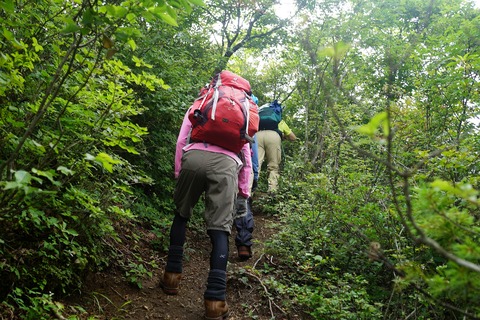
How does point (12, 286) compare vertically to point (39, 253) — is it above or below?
below

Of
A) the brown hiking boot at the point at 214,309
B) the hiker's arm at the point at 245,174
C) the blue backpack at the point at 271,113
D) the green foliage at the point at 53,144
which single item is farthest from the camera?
the blue backpack at the point at 271,113

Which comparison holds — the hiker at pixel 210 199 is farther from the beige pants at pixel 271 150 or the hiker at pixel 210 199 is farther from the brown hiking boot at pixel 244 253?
the beige pants at pixel 271 150

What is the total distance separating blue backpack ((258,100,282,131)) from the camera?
25.3ft

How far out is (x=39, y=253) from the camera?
9.07ft

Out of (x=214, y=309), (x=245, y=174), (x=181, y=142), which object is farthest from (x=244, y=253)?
(x=181, y=142)

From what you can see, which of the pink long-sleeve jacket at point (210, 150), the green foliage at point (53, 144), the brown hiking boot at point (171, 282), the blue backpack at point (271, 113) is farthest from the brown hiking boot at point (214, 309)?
the blue backpack at point (271, 113)

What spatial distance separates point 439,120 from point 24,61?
4.76 m

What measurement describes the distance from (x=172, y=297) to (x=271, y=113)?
493 centimetres

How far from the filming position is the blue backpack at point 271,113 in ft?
25.3

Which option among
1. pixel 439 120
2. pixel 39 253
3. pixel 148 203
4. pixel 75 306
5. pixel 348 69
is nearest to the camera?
pixel 39 253

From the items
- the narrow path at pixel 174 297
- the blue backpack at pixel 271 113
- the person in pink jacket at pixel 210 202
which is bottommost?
the narrow path at pixel 174 297

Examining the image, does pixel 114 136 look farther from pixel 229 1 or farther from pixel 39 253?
pixel 229 1

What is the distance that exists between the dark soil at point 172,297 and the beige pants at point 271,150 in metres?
3.57

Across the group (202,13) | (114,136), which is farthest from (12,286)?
(202,13)
